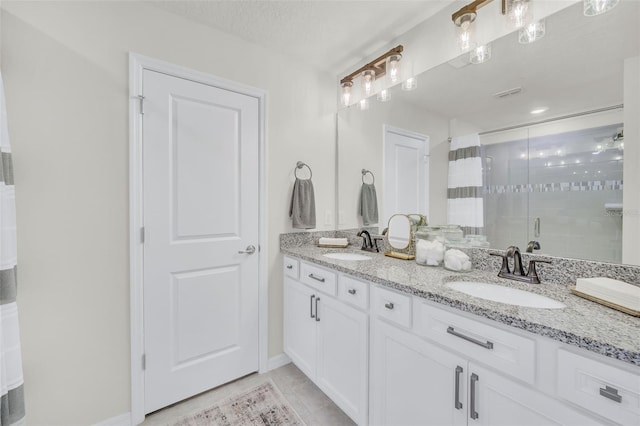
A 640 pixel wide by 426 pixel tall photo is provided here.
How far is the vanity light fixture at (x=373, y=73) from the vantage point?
1.89 m

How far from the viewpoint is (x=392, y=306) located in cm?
123

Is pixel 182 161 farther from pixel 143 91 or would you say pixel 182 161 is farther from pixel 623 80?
pixel 623 80

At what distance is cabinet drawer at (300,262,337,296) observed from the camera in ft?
5.23

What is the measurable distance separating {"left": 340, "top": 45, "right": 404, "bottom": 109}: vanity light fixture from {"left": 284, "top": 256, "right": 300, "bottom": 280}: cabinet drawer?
143 cm

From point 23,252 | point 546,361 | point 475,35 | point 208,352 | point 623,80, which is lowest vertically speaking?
point 208,352

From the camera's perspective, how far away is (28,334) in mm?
1304

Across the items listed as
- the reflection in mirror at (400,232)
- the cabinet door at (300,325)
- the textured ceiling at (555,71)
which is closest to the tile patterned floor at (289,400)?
the cabinet door at (300,325)

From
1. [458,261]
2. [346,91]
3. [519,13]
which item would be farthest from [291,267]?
[519,13]

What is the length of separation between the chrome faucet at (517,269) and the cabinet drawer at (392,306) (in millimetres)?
531

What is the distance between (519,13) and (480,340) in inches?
60.1

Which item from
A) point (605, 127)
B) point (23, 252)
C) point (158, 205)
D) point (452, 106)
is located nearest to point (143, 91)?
point (158, 205)

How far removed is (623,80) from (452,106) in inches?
28.0

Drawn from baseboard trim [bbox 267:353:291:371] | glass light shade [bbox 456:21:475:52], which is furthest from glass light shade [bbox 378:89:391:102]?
baseboard trim [bbox 267:353:291:371]

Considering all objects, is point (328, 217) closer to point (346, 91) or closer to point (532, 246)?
point (346, 91)
